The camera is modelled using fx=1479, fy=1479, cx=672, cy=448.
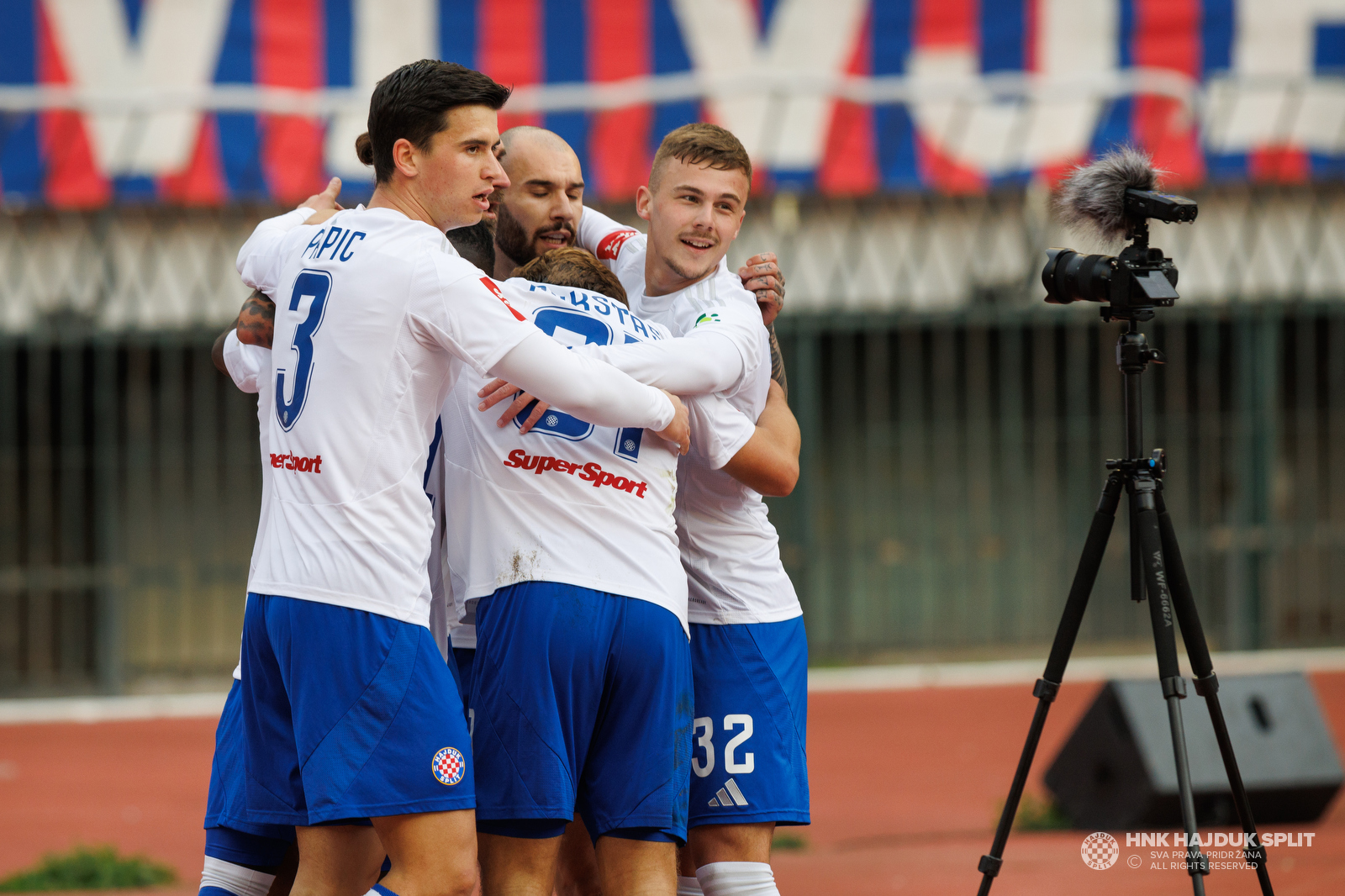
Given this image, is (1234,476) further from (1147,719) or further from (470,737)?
(470,737)

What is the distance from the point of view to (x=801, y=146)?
35.8 feet

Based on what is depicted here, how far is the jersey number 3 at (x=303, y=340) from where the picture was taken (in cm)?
289

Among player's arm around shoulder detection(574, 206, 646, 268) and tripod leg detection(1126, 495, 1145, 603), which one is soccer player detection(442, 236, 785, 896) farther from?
tripod leg detection(1126, 495, 1145, 603)

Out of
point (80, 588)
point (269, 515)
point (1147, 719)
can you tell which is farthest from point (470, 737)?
point (80, 588)

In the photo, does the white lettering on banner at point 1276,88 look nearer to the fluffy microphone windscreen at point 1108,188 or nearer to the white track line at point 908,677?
the white track line at point 908,677

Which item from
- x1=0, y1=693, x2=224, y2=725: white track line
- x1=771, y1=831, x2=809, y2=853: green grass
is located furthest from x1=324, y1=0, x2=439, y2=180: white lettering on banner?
x1=771, y1=831, x2=809, y2=853: green grass

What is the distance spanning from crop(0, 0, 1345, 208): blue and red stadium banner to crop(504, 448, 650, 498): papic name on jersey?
7.57m

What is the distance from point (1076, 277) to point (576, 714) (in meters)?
1.74

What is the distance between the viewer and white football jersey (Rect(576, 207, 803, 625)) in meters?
3.57

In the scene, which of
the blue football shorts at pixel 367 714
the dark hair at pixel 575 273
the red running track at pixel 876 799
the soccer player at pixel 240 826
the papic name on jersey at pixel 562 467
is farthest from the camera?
the red running track at pixel 876 799

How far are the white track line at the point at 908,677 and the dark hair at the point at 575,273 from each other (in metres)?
7.25

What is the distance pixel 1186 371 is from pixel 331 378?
31.3 ft

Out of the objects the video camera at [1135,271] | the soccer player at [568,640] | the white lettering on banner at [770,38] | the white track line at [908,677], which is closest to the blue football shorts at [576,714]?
the soccer player at [568,640]

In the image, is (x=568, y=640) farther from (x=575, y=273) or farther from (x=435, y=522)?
(x=575, y=273)
